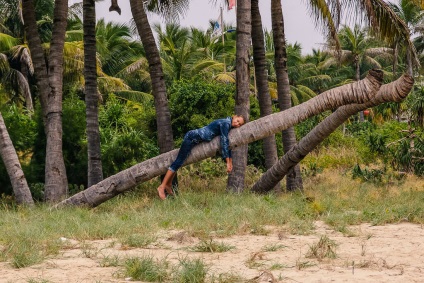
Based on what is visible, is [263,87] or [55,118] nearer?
[55,118]

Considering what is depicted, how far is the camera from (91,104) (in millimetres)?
14078

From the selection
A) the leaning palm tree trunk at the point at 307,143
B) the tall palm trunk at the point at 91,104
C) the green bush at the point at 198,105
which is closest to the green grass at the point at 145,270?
the leaning palm tree trunk at the point at 307,143

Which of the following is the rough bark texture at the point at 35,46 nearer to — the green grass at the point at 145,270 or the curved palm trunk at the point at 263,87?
the curved palm trunk at the point at 263,87

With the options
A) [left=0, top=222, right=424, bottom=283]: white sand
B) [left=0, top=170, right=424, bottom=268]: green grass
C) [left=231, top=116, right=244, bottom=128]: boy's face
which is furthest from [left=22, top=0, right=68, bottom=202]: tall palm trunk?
[left=0, top=222, right=424, bottom=283]: white sand

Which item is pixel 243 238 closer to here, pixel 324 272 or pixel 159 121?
pixel 324 272

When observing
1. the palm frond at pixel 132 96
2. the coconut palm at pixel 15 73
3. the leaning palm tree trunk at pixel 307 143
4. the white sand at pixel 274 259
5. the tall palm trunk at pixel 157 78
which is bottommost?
the white sand at pixel 274 259

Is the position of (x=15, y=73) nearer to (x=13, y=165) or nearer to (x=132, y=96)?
(x=132, y=96)

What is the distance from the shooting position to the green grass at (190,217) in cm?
789

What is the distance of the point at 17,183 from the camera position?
12.2m

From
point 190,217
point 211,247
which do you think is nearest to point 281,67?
point 190,217

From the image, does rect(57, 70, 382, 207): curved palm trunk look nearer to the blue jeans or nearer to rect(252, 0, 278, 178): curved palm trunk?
the blue jeans

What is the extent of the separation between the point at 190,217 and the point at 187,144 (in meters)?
1.37

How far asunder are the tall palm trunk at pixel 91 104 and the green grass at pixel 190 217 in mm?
970

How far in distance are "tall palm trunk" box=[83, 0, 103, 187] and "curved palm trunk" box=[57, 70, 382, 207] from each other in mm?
2408
